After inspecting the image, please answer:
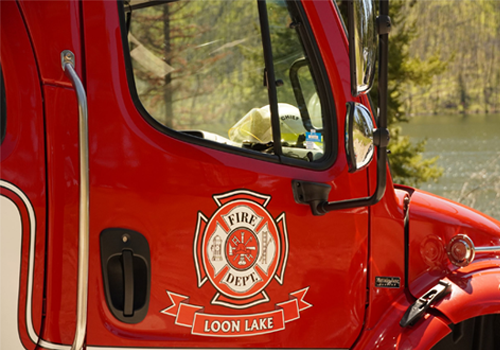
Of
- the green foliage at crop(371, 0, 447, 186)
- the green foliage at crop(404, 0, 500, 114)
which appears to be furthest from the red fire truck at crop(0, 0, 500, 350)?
the green foliage at crop(404, 0, 500, 114)

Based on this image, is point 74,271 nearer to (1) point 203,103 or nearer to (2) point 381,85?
(1) point 203,103

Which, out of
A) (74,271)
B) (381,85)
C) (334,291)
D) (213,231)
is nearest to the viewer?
(381,85)

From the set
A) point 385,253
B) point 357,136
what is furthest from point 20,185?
point 385,253

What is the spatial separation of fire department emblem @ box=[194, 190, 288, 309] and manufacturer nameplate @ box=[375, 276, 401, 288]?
15.8 inches

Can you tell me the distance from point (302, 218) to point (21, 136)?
968 millimetres

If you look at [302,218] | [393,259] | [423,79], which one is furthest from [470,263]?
[423,79]

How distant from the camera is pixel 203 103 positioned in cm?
211

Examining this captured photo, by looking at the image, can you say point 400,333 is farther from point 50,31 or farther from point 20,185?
point 50,31

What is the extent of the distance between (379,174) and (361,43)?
16.2 inches

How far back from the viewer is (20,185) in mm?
1665

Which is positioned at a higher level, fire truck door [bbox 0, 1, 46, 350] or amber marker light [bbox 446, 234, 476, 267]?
fire truck door [bbox 0, 1, 46, 350]

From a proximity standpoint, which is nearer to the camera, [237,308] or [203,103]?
[237,308]

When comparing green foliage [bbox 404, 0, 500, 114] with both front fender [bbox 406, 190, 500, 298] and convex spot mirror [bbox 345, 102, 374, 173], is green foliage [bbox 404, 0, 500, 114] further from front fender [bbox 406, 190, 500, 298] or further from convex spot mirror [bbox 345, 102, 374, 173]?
convex spot mirror [bbox 345, 102, 374, 173]

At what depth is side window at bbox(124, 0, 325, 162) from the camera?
2.01m
